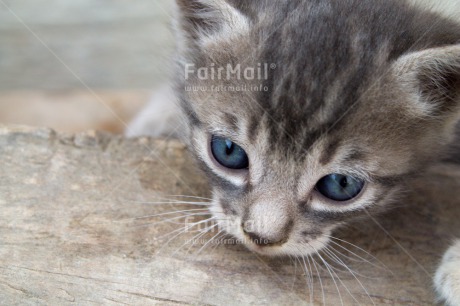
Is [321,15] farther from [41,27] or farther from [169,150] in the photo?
[41,27]

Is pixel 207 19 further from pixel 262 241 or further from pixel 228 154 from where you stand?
pixel 262 241

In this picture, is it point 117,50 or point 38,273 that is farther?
point 117,50

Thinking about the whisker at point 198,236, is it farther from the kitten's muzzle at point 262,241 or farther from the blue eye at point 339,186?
the blue eye at point 339,186

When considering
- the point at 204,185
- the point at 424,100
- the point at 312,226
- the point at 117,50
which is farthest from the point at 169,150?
the point at 117,50

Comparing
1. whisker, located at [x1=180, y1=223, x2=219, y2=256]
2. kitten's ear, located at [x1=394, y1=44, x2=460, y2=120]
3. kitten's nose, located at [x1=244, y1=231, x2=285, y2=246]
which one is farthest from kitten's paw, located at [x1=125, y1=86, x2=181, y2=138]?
kitten's ear, located at [x1=394, y1=44, x2=460, y2=120]

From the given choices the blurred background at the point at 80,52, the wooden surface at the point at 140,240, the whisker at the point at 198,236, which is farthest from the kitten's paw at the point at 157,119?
the whisker at the point at 198,236

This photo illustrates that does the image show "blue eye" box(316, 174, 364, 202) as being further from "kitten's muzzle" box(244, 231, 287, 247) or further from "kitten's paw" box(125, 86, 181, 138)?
"kitten's paw" box(125, 86, 181, 138)
